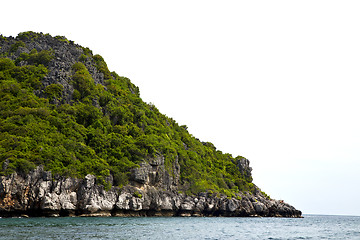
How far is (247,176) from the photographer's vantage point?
12888cm

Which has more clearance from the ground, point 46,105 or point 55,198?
point 46,105

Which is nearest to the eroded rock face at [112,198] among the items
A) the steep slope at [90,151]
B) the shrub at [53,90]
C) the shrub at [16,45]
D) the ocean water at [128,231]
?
the steep slope at [90,151]

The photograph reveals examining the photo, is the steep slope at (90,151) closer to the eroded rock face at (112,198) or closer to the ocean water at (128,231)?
the eroded rock face at (112,198)

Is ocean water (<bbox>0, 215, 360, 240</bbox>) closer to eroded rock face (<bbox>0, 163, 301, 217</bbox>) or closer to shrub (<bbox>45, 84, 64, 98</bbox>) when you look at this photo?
eroded rock face (<bbox>0, 163, 301, 217</bbox>)

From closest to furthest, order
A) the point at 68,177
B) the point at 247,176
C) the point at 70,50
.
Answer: the point at 68,177 < the point at 70,50 < the point at 247,176

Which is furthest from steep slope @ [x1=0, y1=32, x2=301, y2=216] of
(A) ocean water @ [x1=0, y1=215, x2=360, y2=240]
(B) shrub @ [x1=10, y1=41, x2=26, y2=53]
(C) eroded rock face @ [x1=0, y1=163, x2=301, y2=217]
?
(A) ocean water @ [x1=0, y1=215, x2=360, y2=240]

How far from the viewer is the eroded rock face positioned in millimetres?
56156

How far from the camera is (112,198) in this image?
67.3 metres

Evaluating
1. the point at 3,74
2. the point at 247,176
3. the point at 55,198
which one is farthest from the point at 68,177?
the point at 247,176

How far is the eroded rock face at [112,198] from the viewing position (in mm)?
56156

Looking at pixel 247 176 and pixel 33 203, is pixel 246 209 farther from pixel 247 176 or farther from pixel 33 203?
pixel 33 203

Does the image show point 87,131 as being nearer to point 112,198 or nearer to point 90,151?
point 90,151

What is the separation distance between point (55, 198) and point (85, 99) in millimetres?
41068

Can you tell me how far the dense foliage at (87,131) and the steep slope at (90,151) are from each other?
242 mm
